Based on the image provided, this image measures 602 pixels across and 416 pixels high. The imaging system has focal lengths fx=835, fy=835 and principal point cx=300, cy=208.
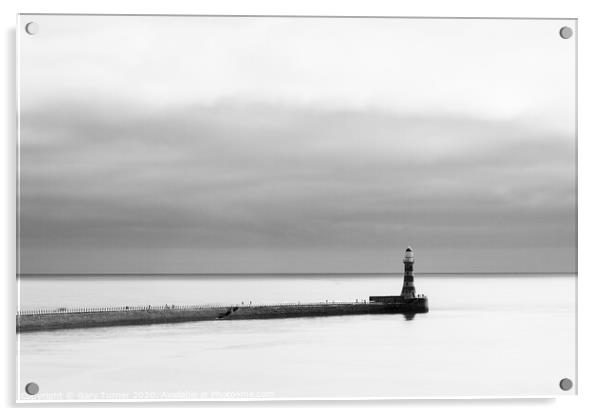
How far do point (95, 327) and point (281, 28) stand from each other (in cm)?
432

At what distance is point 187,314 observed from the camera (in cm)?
1270

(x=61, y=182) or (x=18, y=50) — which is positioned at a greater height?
(x=18, y=50)

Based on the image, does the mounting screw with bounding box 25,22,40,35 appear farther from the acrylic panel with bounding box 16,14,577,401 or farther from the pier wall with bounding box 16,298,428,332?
the pier wall with bounding box 16,298,428,332

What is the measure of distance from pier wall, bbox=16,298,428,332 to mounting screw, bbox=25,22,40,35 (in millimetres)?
3009

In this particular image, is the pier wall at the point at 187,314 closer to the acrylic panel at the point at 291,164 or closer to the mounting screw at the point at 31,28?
the acrylic panel at the point at 291,164

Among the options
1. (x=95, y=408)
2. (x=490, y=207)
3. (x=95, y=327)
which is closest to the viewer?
(x=95, y=408)

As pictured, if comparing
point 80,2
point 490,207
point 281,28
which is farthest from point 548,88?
point 80,2

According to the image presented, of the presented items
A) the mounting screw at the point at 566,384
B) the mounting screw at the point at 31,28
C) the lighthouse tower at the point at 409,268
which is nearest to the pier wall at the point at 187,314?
the lighthouse tower at the point at 409,268

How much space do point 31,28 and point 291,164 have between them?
316cm

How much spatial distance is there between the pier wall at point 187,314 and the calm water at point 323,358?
0.19 m

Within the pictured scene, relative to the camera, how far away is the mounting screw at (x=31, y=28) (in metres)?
8.88

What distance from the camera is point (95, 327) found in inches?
406

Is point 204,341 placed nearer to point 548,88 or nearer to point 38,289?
point 38,289

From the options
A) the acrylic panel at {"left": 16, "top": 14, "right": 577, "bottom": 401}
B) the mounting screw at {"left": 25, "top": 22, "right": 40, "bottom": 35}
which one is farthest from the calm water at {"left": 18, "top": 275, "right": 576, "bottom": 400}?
the mounting screw at {"left": 25, "top": 22, "right": 40, "bottom": 35}
